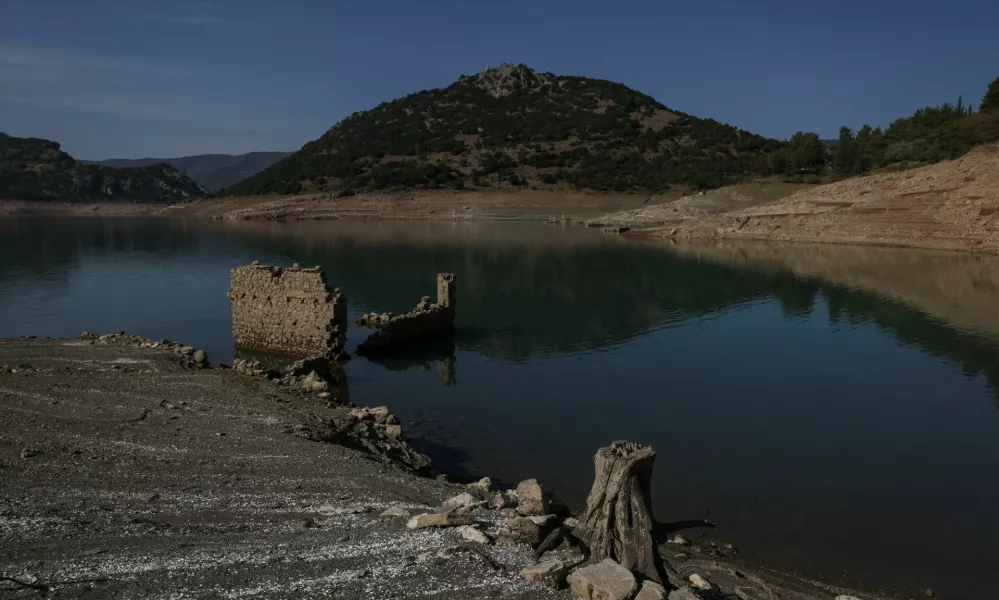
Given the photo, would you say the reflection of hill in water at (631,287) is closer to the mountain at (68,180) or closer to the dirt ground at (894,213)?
the dirt ground at (894,213)

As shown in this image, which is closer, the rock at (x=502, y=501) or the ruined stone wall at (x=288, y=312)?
the rock at (x=502, y=501)

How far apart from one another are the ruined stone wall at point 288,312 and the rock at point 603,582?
44.0 ft

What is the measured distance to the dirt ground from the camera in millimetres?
43125

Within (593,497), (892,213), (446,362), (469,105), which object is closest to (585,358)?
(446,362)

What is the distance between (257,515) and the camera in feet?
25.6

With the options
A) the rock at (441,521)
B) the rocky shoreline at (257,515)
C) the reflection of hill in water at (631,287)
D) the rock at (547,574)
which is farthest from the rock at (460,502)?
the reflection of hill in water at (631,287)

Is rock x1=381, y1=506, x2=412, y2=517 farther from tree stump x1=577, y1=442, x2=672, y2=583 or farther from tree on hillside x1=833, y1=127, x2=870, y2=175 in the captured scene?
tree on hillside x1=833, y1=127, x2=870, y2=175

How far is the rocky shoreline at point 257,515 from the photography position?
611 centimetres

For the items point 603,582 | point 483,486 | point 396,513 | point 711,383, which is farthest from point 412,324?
point 603,582

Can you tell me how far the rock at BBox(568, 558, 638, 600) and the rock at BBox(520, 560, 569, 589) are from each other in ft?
0.40

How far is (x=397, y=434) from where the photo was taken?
1254cm

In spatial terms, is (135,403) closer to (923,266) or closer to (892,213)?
(923,266)

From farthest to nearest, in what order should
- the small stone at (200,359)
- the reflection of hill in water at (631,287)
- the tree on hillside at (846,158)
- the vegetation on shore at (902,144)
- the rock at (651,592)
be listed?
the tree on hillside at (846,158), the vegetation on shore at (902,144), the reflection of hill in water at (631,287), the small stone at (200,359), the rock at (651,592)

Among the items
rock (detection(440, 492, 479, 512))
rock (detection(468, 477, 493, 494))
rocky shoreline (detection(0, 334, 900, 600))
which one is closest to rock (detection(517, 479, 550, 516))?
rocky shoreline (detection(0, 334, 900, 600))
